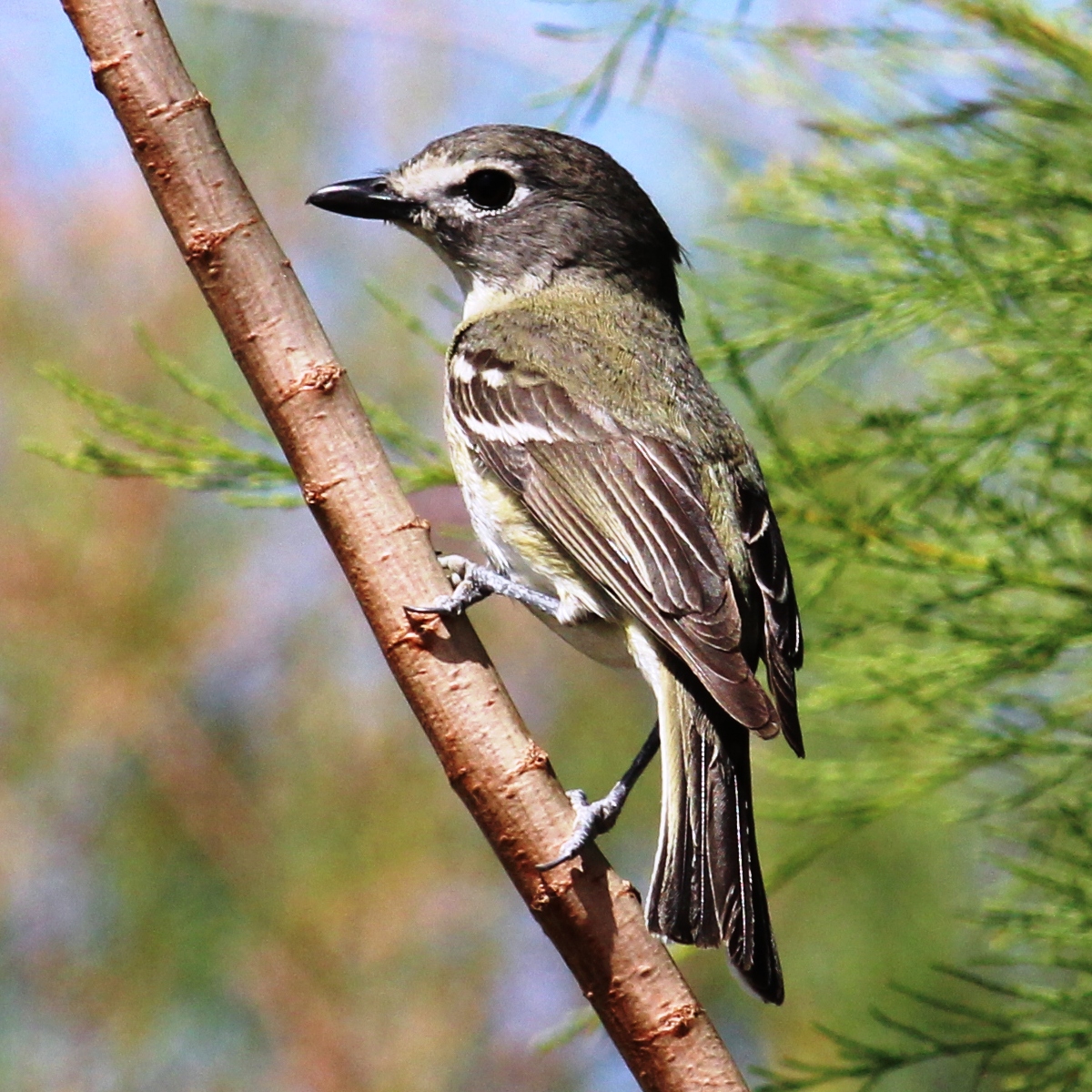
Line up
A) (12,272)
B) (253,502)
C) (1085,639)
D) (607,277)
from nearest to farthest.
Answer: (1085,639)
(253,502)
(607,277)
(12,272)

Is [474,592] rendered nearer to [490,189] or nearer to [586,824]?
[586,824]

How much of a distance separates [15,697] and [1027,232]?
2849 mm

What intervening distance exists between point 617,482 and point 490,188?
1.08 meters

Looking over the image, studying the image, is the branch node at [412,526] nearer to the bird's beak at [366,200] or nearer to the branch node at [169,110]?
the branch node at [169,110]

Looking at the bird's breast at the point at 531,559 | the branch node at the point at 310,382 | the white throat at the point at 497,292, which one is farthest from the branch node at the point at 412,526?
the white throat at the point at 497,292

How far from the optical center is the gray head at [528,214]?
3.78 m

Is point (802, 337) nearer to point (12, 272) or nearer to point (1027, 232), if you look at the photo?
point (1027, 232)

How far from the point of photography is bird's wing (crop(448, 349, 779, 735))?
9.06ft

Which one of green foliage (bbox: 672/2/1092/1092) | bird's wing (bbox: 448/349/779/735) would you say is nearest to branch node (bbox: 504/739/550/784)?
bird's wing (bbox: 448/349/779/735)

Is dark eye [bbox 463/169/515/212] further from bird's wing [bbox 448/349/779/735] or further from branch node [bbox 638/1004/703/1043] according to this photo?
branch node [bbox 638/1004/703/1043]

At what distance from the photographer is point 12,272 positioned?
471 centimetres

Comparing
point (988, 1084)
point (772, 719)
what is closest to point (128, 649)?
point (772, 719)

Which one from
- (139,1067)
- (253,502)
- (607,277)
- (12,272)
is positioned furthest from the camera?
(12,272)

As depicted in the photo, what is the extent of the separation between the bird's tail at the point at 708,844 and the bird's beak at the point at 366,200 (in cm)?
140
